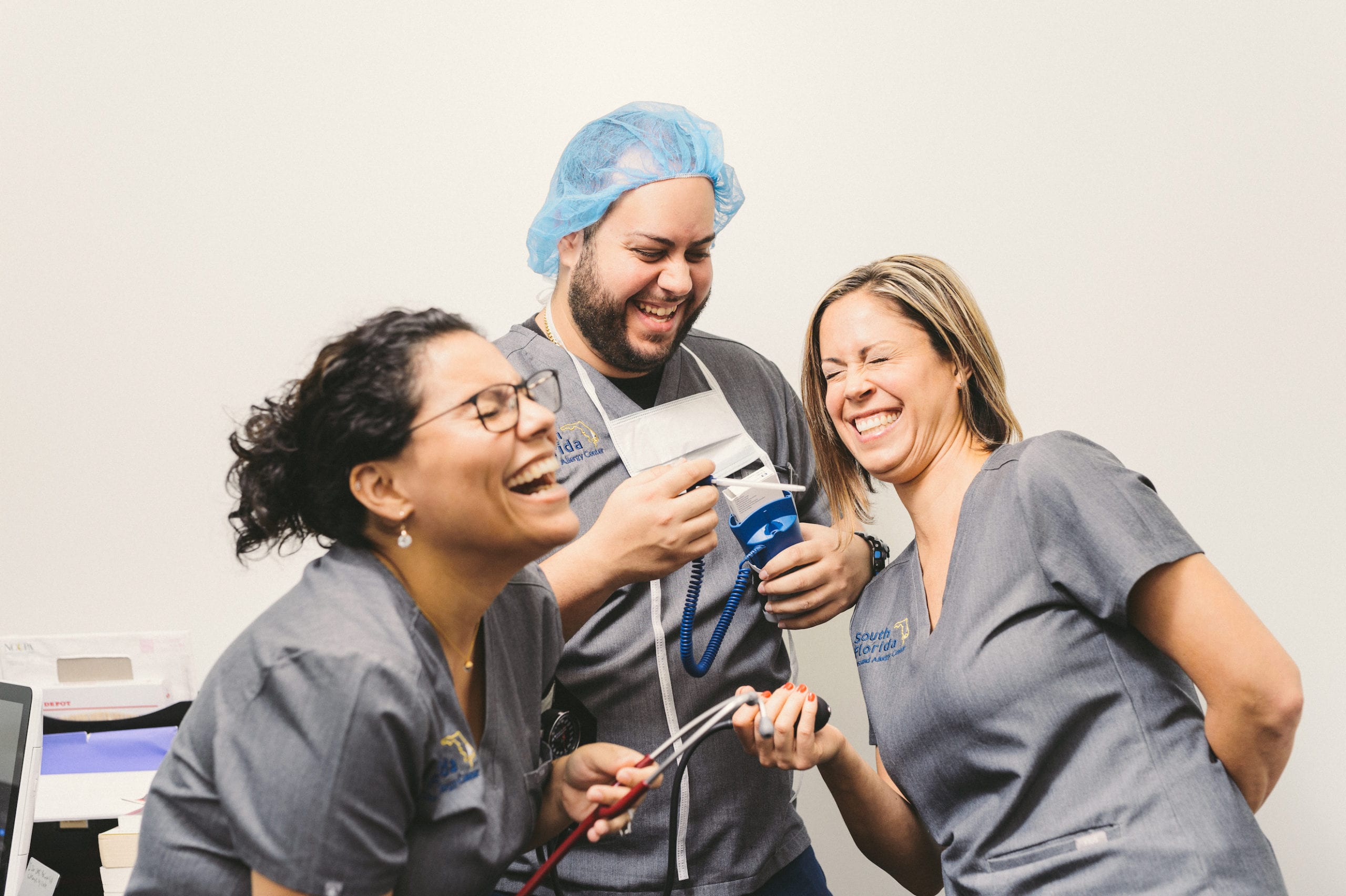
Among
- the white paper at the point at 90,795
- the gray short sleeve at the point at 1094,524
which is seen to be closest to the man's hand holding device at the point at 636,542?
the gray short sleeve at the point at 1094,524

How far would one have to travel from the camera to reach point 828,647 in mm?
2490

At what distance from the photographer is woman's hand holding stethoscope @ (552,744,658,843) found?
1.22 m

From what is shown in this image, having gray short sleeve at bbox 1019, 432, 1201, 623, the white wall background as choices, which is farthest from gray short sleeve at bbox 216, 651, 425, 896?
the white wall background

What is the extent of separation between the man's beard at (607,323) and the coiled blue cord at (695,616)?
1.23ft

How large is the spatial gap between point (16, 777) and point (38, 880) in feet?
1.04

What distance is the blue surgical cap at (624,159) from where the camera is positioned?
174cm

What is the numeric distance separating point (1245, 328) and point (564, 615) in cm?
183

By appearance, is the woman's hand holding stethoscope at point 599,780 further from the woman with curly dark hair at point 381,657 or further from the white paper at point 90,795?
the white paper at point 90,795

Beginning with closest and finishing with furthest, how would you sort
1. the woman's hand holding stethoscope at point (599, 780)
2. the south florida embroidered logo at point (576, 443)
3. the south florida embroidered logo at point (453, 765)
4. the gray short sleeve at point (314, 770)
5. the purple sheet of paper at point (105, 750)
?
1. the gray short sleeve at point (314, 770)
2. the south florida embroidered logo at point (453, 765)
3. the woman's hand holding stethoscope at point (599, 780)
4. the south florida embroidered logo at point (576, 443)
5. the purple sheet of paper at point (105, 750)

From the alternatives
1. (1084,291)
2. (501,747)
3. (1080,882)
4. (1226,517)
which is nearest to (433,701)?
(501,747)

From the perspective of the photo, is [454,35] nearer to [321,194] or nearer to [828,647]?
[321,194]

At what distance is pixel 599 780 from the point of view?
130 cm

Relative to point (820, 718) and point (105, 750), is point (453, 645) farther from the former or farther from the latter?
point (105, 750)

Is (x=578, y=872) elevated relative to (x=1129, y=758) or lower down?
lower down
